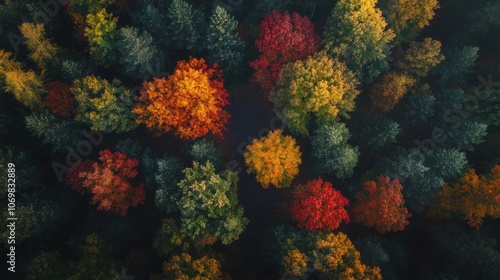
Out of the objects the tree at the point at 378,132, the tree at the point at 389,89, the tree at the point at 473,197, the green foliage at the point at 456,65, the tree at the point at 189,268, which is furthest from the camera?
the tree at the point at 389,89

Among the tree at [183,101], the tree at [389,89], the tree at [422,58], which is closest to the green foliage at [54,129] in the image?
the tree at [183,101]

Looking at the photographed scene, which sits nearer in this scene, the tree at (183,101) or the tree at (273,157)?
the tree at (183,101)

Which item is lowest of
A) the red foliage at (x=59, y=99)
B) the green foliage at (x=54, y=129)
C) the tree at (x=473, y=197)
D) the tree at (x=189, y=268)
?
the tree at (x=189, y=268)

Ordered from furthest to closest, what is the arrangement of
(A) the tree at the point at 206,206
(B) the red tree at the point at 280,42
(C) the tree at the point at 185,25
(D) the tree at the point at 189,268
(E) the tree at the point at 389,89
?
(E) the tree at the point at 389,89 < (B) the red tree at the point at 280,42 < (C) the tree at the point at 185,25 < (A) the tree at the point at 206,206 < (D) the tree at the point at 189,268

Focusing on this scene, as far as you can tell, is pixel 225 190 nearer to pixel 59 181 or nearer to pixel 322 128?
pixel 322 128

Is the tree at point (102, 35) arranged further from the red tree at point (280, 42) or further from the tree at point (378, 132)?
the tree at point (378, 132)

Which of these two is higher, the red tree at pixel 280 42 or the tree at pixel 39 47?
the red tree at pixel 280 42

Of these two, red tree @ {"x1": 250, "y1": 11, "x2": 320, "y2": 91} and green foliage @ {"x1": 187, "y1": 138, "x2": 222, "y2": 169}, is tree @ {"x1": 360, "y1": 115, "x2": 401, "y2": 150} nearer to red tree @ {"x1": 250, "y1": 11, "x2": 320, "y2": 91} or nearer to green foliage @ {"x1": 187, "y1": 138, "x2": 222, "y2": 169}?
red tree @ {"x1": 250, "y1": 11, "x2": 320, "y2": 91}

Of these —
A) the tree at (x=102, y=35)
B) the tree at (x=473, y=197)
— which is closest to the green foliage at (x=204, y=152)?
the tree at (x=102, y=35)
